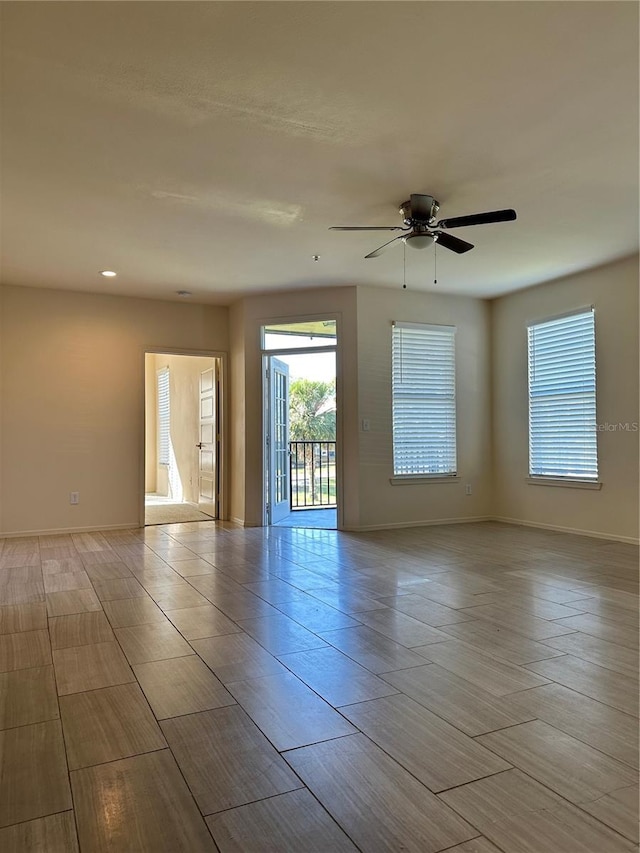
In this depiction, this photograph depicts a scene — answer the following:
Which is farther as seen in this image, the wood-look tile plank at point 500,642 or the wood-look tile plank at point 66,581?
the wood-look tile plank at point 66,581

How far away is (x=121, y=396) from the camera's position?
6.64 m

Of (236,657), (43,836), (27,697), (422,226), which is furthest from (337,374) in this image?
(43,836)

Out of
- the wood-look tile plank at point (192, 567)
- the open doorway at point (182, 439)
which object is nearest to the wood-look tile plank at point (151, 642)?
the wood-look tile plank at point (192, 567)

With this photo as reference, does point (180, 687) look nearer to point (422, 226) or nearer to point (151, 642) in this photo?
point (151, 642)

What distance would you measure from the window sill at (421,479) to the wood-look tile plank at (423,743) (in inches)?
170

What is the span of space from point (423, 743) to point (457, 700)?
36 centimetres

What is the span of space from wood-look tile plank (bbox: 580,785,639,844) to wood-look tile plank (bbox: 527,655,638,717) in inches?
22.0

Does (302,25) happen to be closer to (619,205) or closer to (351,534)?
(619,205)

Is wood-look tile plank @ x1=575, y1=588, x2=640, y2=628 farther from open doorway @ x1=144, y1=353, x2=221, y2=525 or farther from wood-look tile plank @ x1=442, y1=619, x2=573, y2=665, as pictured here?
open doorway @ x1=144, y1=353, x2=221, y2=525

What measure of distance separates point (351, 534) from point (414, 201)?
3501mm

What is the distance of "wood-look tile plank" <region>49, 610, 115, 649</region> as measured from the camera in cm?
294

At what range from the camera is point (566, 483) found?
6.11 metres

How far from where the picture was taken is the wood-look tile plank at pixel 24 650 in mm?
2646

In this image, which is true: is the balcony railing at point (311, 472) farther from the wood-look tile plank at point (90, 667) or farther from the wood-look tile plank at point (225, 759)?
the wood-look tile plank at point (225, 759)
